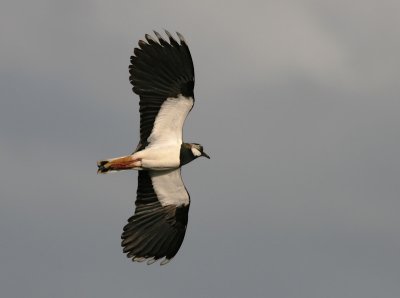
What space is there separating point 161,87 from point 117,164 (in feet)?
7.19

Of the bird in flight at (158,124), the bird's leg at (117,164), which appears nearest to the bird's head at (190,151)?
the bird in flight at (158,124)

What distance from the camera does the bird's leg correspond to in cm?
4109

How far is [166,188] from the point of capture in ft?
140

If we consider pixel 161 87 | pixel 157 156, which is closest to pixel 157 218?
pixel 157 156

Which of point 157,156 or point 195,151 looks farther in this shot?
point 195,151

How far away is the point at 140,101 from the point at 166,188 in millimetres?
2303

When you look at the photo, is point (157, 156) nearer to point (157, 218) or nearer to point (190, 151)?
point (190, 151)

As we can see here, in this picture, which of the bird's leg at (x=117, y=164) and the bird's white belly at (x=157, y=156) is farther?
the bird's white belly at (x=157, y=156)

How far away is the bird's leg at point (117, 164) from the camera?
41094 millimetres

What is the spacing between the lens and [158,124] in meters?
41.7

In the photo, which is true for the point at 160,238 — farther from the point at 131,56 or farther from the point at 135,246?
the point at 131,56

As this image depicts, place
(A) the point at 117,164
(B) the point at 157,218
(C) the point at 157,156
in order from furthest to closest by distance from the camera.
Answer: (B) the point at 157,218 < (C) the point at 157,156 < (A) the point at 117,164

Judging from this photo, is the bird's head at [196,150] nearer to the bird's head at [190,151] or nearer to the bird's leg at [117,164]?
the bird's head at [190,151]

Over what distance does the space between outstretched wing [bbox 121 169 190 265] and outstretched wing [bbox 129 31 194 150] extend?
1.20m
